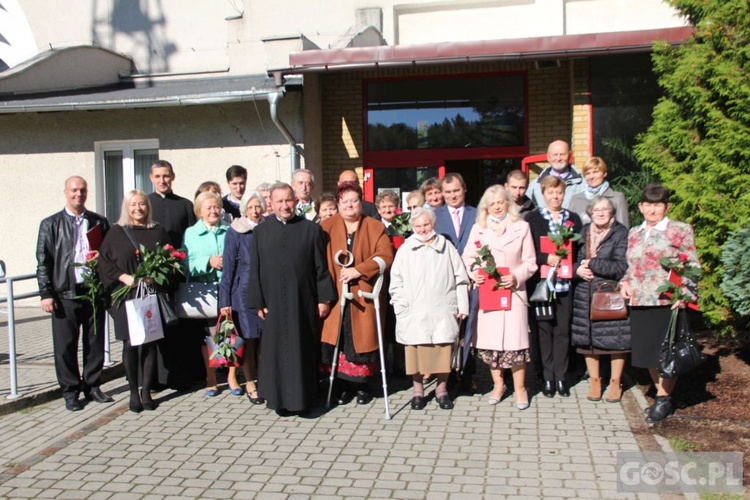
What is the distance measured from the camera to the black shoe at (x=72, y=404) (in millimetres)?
6617

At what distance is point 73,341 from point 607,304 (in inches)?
183

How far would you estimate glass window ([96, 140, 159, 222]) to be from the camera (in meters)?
12.0

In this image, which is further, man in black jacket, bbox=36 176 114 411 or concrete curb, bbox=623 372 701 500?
man in black jacket, bbox=36 176 114 411

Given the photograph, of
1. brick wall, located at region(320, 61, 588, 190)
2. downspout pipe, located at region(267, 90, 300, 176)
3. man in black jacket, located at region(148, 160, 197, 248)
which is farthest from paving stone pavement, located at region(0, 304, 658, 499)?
brick wall, located at region(320, 61, 588, 190)

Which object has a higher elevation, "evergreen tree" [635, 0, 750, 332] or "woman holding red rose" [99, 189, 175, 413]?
"evergreen tree" [635, 0, 750, 332]

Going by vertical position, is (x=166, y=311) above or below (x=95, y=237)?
below

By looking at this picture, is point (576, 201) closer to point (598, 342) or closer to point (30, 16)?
point (598, 342)

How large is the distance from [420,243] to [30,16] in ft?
33.5

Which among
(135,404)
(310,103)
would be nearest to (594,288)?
(135,404)

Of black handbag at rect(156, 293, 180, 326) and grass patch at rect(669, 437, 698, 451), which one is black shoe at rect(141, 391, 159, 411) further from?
grass patch at rect(669, 437, 698, 451)

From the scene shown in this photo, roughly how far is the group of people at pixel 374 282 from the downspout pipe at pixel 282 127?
349cm

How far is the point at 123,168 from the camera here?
12.1 metres

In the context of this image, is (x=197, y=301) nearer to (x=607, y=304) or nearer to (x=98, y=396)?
(x=98, y=396)

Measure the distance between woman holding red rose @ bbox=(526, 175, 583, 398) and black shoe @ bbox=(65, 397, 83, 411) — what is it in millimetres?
4124
